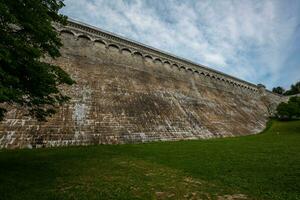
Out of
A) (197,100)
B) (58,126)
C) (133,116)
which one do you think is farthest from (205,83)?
(58,126)

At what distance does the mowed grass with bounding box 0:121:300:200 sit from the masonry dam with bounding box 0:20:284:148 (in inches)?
111

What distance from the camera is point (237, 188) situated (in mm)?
8328

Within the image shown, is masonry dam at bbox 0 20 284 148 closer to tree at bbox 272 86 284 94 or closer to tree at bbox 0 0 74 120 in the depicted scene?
tree at bbox 0 0 74 120

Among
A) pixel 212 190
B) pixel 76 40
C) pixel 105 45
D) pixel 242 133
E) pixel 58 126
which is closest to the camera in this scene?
pixel 212 190

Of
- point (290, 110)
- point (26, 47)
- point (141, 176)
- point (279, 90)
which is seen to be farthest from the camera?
point (279, 90)

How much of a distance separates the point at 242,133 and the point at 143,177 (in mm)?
26043

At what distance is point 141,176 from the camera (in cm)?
1002

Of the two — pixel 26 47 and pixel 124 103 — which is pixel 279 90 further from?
pixel 26 47

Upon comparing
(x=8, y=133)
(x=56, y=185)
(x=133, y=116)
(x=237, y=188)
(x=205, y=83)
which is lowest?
(x=237, y=188)

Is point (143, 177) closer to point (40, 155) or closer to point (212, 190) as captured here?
point (212, 190)

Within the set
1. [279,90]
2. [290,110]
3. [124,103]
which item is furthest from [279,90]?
[124,103]

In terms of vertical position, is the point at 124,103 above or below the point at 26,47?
above

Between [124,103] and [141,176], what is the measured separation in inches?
528

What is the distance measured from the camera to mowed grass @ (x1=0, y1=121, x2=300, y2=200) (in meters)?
7.69
